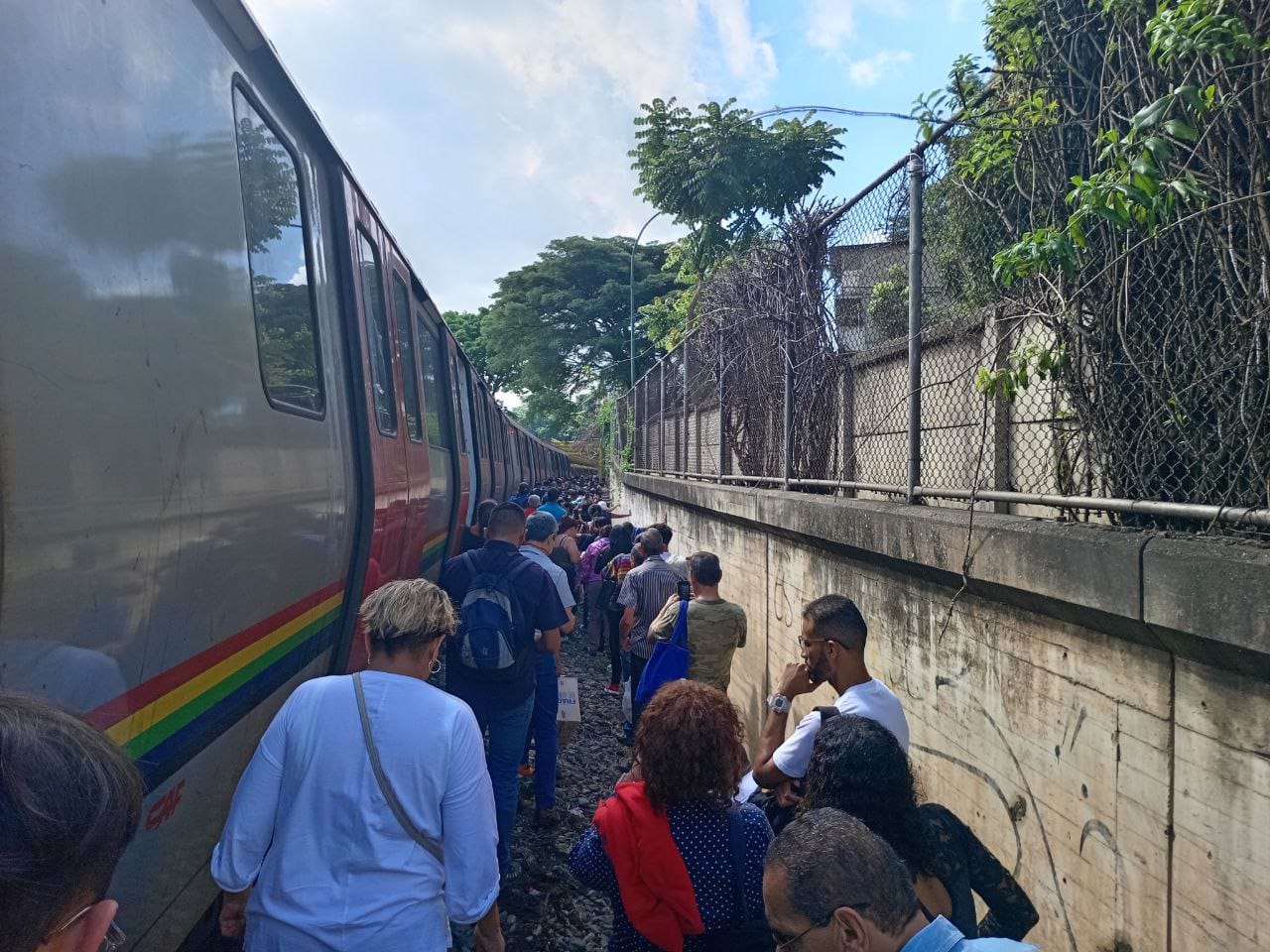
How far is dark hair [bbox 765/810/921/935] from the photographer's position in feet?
5.03

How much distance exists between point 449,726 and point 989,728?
1927 mm

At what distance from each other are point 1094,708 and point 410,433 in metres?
3.85

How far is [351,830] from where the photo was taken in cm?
229

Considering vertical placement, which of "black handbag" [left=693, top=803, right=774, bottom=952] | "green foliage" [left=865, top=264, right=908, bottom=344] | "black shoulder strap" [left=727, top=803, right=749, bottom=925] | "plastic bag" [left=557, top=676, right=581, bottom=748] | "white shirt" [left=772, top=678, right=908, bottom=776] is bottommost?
"plastic bag" [left=557, top=676, right=581, bottom=748]

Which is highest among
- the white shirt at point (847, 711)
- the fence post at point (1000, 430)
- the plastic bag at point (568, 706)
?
the fence post at point (1000, 430)

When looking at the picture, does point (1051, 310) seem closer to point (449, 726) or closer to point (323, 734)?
point (449, 726)

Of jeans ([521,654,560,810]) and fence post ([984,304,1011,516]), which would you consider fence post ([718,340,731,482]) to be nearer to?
jeans ([521,654,560,810])

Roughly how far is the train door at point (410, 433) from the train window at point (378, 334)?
203 mm

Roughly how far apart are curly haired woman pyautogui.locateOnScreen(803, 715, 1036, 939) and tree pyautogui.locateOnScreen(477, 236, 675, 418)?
2981 cm

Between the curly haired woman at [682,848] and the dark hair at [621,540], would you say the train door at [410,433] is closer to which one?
the curly haired woman at [682,848]

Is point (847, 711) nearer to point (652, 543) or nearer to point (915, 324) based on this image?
point (915, 324)

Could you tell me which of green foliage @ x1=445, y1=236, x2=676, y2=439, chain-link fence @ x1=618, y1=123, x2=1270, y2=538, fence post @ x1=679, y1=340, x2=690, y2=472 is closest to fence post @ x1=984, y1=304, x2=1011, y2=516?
chain-link fence @ x1=618, y1=123, x2=1270, y2=538

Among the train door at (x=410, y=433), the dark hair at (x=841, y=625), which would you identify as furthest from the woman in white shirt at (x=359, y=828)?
the train door at (x=410, y=433)

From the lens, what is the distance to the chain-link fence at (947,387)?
2.61m
